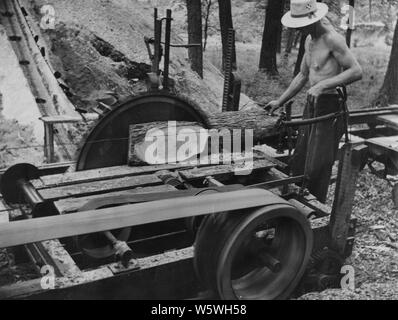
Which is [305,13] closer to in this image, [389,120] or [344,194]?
[344,194]

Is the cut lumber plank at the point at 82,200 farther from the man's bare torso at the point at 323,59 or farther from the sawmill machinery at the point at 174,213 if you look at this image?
the man's bare torso at the point at 323,59

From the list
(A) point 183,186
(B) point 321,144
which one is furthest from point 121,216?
(B) point 321,144

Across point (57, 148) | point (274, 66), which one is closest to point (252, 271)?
point (57, 148)

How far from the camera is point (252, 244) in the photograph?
3.79 metres

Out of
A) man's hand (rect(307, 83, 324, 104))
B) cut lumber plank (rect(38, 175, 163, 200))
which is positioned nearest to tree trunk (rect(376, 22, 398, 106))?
man's hand (rect(307, 83, 324, 104))

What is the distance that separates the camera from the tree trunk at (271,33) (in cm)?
1316

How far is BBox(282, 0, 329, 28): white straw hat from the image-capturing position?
182 inches

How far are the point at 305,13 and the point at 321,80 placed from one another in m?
0.64

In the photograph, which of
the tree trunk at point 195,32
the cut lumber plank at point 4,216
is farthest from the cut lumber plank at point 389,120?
the cut lumber plank at point 4,216

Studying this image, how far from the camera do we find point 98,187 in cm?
418

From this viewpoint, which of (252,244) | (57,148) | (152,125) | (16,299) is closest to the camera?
(16,299)

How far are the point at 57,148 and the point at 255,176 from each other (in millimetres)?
2889

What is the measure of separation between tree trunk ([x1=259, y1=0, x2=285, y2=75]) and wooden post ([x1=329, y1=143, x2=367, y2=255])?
9906 mm
